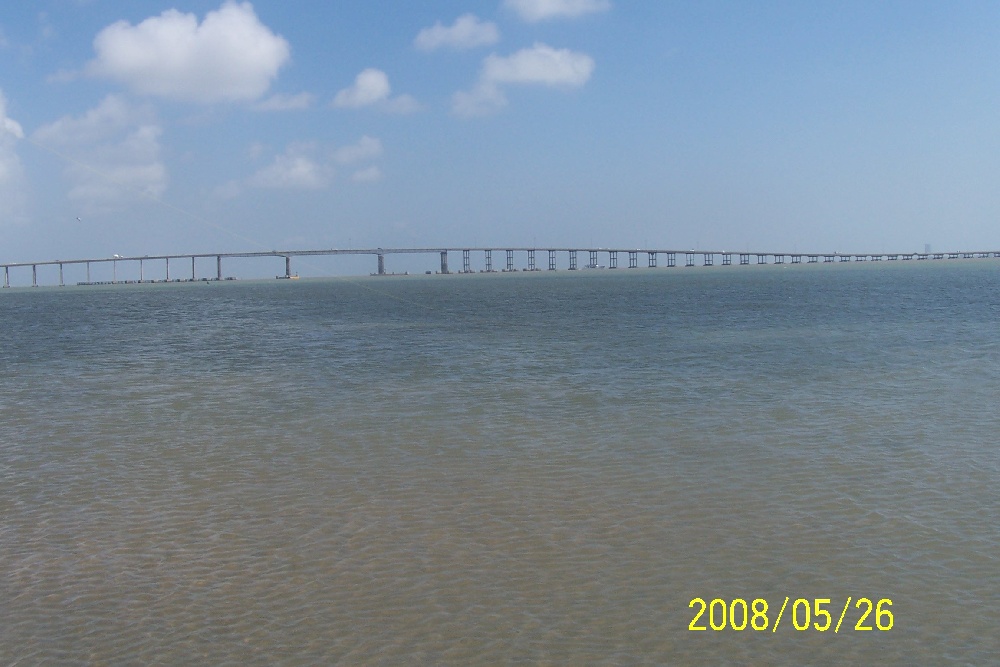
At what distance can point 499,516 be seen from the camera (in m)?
10.1

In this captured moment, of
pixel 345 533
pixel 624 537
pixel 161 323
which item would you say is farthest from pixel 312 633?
pixel 161 323

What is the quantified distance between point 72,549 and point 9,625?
6.27 feet

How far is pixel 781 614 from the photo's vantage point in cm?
746

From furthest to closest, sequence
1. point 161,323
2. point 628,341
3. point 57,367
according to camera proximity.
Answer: point 161,323, point 628,341, point 57,367

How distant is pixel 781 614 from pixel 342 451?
8.06 meters

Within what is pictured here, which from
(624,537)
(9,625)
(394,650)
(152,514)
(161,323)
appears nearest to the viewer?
(394,650)

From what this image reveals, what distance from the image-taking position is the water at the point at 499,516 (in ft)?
23.5

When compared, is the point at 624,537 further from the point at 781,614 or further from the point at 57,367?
the point at 57,367

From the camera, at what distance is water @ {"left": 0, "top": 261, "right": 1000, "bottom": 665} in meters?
7.16

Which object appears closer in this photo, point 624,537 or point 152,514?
point 624,537
